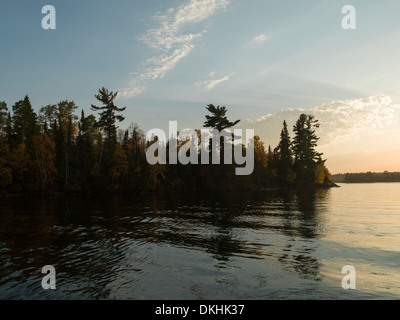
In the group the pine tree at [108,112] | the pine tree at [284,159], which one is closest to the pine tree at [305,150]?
the pine tree at [284,159]

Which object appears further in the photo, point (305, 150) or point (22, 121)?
point (305, 150)

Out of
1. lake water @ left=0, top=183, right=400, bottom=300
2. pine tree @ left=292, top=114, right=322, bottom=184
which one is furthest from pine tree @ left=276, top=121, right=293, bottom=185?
lake water @ left=0, top=183, right=400, bottom=300

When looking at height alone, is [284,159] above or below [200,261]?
above

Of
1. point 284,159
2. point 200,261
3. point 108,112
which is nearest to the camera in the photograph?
point 200,261

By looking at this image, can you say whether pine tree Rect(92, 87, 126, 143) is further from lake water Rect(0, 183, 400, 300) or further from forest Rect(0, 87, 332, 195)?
lake water Rect(0, 183, 400, 300)

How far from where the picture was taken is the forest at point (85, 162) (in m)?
66.4

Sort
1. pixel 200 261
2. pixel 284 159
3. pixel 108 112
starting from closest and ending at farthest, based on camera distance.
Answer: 1. pixel 200 261
2. pixel 108 112
3. pixel 284 159

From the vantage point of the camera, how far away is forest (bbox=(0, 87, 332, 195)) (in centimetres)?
6638

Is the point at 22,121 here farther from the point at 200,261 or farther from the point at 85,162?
the point at 200,261

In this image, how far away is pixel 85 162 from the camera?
76.8 meters

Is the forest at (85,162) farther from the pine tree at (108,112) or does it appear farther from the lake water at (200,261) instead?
the lake water at (200,261)

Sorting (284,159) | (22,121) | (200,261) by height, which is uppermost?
(22,121)

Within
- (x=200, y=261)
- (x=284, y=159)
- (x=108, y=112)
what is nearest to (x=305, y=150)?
(x=284, y=159)

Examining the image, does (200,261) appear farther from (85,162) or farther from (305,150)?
(305,150)
